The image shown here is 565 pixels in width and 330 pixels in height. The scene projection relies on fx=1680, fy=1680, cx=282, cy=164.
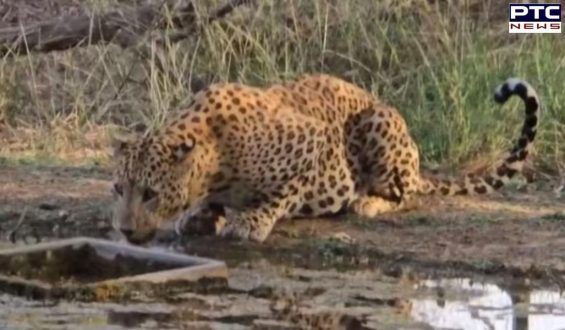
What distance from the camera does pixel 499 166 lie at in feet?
31.1

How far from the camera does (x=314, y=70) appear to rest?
11.8 metres

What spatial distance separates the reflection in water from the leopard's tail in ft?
6.61

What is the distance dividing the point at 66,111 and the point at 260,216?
12.3ft

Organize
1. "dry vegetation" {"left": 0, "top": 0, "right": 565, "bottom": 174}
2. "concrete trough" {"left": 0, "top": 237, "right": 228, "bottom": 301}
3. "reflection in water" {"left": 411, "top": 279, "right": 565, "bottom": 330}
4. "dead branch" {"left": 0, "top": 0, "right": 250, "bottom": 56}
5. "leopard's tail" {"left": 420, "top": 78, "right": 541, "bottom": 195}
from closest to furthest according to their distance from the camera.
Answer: "reflection in water" {"left": 411, "top": 279, "right": 565, "bottom": 330} → "concrete trough" {"left": 0, "top": 237, "right": 228, "bottom": 301} → "leopard's tail" {"left": 420, "top": 78, "right": 541, "bottom": 195} → "dry vegetation" {"left": 0, "top": 0, "right": 565, "bottom": 174} → "dead branch" {"left": 0, "top": 0, "right": 250, "bottom": 56}

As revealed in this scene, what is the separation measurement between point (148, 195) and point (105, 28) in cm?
432

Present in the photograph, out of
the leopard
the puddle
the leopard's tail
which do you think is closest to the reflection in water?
the puddle

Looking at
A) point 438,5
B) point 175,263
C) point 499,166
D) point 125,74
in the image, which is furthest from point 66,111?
point 175,263

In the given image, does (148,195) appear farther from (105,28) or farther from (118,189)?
(105,28)

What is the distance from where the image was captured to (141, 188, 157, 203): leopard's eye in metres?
7.77

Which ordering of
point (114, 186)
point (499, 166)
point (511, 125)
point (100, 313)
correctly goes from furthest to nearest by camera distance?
point (511, 125)
point (499, 166)
point (114, 186)
point (100, 313)

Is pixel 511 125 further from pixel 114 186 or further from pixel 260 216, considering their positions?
Result: pixel 114 186

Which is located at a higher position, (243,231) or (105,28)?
(105,28)

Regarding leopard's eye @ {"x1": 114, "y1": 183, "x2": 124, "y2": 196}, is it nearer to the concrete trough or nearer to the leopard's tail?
the concrete trough

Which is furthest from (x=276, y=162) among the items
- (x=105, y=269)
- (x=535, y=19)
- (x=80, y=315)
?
(x=535, y=19)
